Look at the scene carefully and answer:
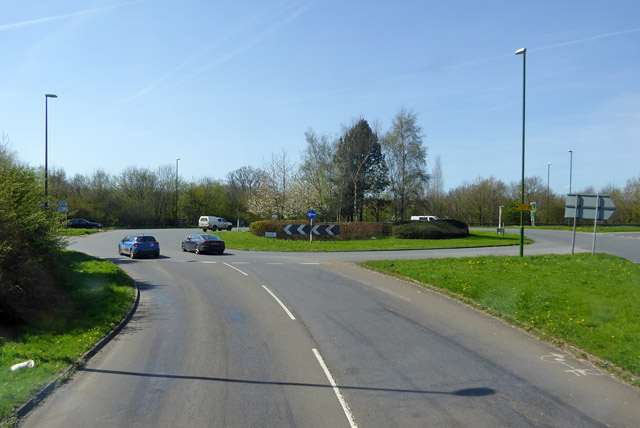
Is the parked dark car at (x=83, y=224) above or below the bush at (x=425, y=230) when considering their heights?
below

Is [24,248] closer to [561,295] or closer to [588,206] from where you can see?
[561,295]

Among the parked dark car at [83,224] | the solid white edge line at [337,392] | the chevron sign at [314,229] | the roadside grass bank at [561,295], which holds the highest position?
the chevron sign at [314,229]

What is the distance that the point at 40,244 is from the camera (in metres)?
11.8

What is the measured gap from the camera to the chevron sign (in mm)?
34500

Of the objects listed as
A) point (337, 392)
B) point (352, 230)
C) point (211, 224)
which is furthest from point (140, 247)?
point (211, 224)

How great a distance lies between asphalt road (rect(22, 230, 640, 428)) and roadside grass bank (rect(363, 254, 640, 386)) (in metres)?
0.54

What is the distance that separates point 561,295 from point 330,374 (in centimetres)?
769

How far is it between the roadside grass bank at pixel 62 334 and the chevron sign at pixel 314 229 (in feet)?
64.8

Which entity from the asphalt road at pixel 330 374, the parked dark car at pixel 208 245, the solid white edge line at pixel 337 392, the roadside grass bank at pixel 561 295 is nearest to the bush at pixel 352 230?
the parked dark car at pixel 208 245

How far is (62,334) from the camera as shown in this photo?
909 centimetres

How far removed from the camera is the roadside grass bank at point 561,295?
8.27m

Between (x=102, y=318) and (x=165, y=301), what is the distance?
298 centimetres

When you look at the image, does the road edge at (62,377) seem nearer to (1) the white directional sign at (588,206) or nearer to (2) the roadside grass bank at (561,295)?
(2) the roadside grass bank at (561,295)

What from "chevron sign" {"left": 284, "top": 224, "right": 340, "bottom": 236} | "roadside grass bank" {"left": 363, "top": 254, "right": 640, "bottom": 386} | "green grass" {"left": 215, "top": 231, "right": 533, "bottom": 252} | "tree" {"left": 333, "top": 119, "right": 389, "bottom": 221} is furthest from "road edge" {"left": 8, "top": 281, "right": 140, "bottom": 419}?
"tree" {"left": 333, "top": 119, "right": 389, "bottom": 221}
